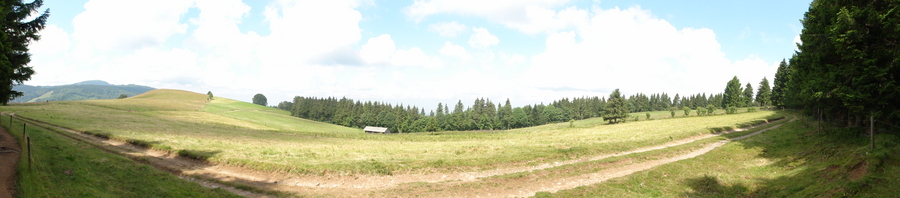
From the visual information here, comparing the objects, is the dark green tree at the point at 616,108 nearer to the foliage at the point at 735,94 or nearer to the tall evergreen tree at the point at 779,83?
the tall evergreen tree at the point at 779,83

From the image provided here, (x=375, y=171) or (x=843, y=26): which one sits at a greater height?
(x=843, y=26)

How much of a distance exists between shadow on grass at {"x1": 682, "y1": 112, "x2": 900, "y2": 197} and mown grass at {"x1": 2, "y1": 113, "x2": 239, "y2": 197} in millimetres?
20014

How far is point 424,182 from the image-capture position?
15.9 meters

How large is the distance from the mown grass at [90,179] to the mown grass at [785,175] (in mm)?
14268

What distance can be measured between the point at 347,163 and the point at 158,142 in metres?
16.9

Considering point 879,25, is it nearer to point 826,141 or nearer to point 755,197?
point 826,141

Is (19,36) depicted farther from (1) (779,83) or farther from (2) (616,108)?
(1) (779,83)

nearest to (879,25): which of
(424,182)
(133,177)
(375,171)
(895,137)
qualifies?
(895,137)

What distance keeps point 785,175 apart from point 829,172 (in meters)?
2.33

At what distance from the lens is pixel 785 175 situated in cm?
1509

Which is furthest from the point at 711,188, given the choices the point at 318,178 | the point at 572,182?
the point at 318,178

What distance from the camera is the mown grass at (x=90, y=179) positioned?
10.2 meters

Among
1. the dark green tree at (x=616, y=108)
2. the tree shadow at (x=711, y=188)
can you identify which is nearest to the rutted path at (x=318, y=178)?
the tree shadow at (x=711, y=188)

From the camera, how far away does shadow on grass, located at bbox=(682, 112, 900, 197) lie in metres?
10.4
